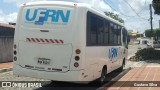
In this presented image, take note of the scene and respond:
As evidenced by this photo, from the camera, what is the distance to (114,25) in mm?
15305

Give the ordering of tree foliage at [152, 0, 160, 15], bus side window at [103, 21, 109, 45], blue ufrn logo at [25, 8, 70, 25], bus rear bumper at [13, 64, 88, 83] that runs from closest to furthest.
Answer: bus rear bumper at [13, 64, 88, 83] < blue ufrn logo at [25, 8, 70, 25] < bus side window at [103, 21, 109, 45] < tree foliage at [152, 0, 160, 15]

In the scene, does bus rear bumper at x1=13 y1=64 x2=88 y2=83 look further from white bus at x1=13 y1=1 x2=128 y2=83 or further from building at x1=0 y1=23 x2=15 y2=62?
building at x1=0 y1=23 x2=15 y2=62

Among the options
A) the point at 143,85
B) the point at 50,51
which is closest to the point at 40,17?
the point at 50,51

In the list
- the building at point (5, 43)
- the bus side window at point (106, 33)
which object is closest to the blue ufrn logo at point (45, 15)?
the bus side window at point (106, 33)

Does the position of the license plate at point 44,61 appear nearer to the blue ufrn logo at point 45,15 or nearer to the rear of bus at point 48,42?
the rear of bus at point 48,42

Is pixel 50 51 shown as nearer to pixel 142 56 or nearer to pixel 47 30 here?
pixel 47 30

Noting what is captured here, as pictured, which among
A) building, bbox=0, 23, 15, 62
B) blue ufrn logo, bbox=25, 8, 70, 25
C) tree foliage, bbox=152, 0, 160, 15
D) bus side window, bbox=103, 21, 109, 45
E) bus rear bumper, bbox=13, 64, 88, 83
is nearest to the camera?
bus rear bumper, bbox=13, 64, 88, 83

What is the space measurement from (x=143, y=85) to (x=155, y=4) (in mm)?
21108

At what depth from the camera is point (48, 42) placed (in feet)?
A: 34.1

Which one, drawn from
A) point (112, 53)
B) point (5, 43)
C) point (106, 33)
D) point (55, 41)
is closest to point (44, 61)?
point (55, 41)

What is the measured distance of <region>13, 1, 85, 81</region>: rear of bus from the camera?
1013 centimetres

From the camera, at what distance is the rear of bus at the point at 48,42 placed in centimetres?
1013

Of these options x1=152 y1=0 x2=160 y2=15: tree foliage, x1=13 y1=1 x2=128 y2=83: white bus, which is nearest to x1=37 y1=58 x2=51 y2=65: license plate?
x1=13 y1=1 x2=128 y2=83: white bus

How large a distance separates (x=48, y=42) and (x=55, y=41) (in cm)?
25
